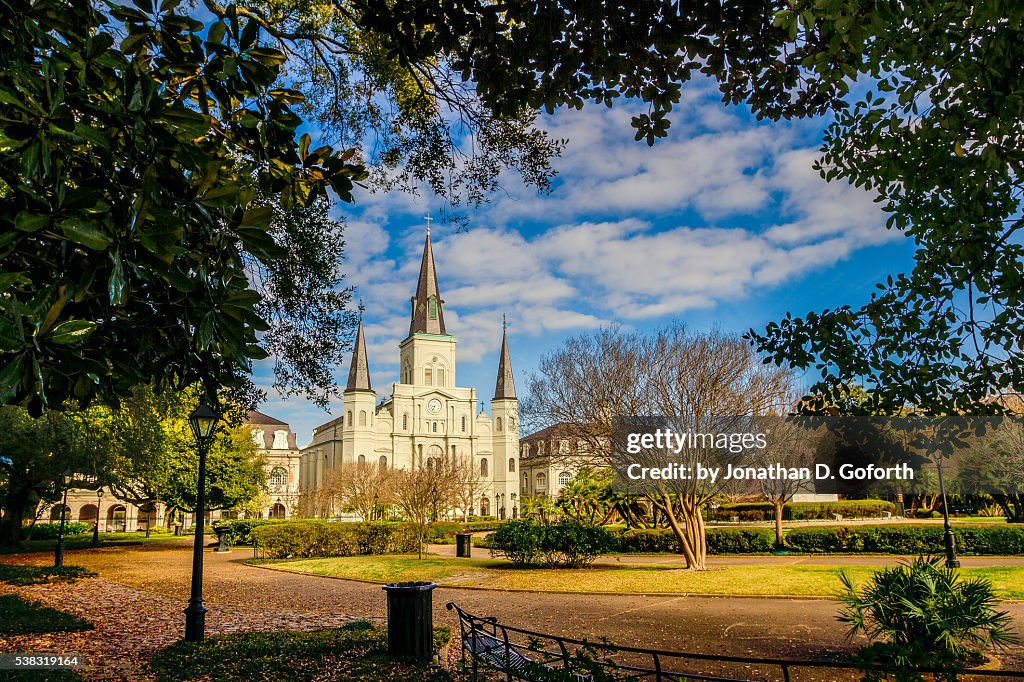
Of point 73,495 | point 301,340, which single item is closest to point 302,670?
point 301,340

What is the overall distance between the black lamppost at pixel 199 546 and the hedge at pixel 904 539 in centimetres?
2188

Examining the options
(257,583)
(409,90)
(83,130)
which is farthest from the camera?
(257,583)

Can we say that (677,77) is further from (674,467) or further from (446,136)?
(674,467)

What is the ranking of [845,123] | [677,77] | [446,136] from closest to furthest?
[677,77] < [845,123] < [446,136]

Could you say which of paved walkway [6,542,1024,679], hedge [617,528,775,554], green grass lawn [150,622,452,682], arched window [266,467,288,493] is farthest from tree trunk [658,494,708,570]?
arched window [266,467,288,493]

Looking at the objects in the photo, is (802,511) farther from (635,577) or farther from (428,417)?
(428,417)

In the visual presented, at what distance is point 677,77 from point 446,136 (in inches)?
119

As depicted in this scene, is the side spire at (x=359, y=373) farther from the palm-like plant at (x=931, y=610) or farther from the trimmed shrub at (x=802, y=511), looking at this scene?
the palm-like plant at (x=931, y=610)

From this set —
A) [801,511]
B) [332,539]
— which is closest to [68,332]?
[332,539]

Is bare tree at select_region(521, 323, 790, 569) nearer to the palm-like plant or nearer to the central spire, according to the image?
the palm-like plant

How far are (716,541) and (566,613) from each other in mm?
15207

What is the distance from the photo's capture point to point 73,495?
60.1m

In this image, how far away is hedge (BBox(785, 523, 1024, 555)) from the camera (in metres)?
23.7

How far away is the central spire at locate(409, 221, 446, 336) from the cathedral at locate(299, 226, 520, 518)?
4.9 inches
